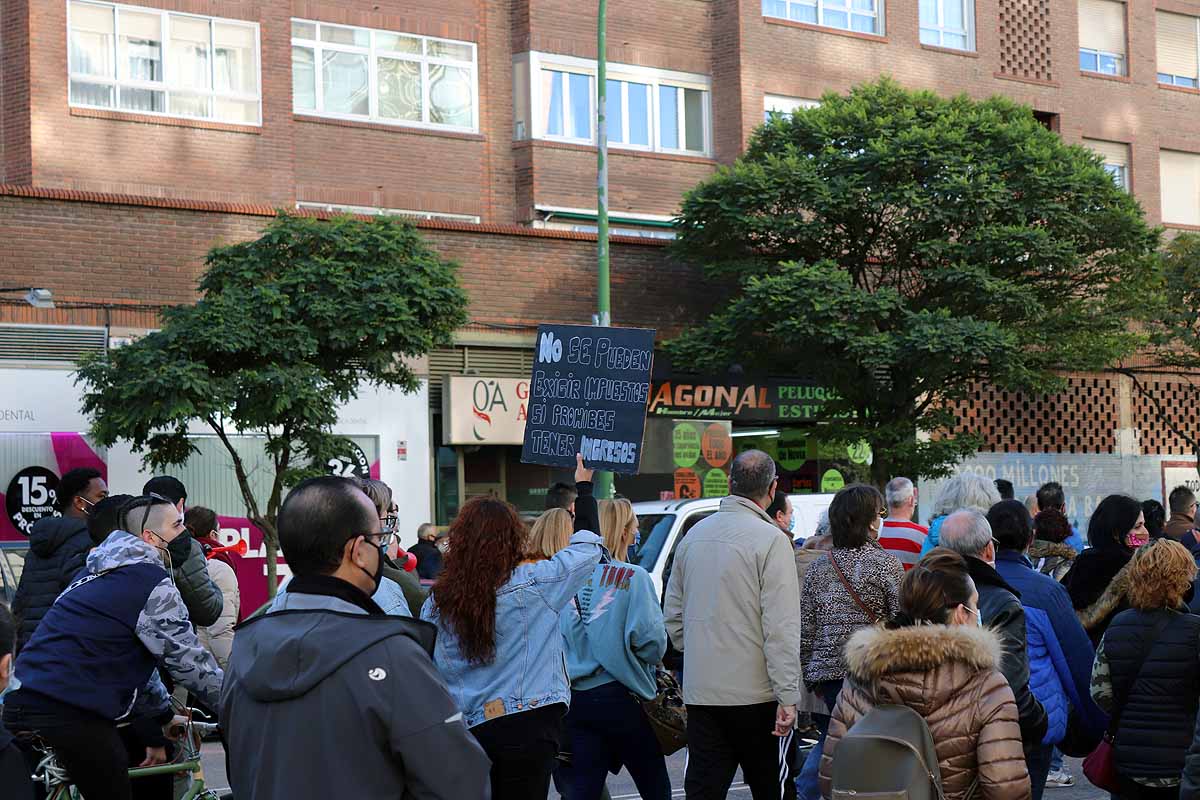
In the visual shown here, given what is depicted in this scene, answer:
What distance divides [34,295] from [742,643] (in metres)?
14.4

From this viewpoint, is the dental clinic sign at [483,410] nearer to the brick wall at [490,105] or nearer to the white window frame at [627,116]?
the brick wall at [490,105]

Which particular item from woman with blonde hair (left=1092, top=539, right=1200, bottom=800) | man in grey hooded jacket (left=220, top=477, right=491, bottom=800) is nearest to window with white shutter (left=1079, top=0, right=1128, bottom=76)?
woman with blonde hair (left=1092, top=539, right=1200, bottom=800)

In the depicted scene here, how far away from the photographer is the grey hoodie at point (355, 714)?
347 cm

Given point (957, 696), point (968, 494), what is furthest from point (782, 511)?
point (957, 696)

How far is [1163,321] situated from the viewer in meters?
27.1

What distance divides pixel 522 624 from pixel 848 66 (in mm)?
23829

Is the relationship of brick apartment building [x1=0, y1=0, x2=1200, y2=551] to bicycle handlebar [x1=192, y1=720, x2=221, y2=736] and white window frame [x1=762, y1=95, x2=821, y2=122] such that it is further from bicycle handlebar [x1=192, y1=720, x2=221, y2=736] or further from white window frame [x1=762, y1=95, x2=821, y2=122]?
bicycle handlebar [x1=192, y1=720, x2=221, y2=736]

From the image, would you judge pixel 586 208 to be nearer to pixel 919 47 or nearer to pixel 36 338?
pixel 919 47

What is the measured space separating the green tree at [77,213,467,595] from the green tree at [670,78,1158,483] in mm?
5499

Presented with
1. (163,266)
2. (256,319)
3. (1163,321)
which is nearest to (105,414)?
(256,319)

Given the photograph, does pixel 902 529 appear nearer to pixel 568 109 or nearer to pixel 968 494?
pixel 968 494

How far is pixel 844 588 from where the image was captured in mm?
7414

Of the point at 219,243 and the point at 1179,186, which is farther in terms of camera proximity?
the point at 1179,186

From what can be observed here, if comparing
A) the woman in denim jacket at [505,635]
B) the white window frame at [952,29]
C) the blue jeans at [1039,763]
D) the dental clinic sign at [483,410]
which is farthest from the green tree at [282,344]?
the white window frame at [952,29]
